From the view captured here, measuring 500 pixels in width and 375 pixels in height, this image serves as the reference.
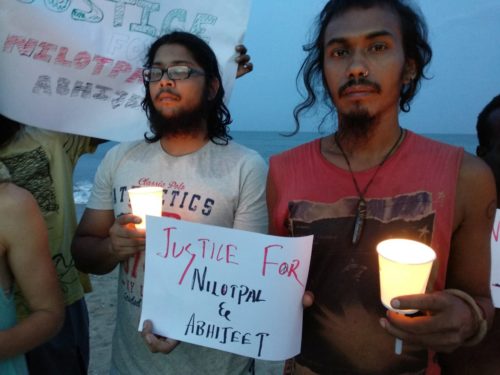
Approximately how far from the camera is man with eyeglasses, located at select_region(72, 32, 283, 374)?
7.45 ft

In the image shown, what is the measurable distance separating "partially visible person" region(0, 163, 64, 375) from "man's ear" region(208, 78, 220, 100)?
1284 millimetres

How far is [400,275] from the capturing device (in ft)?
4.69

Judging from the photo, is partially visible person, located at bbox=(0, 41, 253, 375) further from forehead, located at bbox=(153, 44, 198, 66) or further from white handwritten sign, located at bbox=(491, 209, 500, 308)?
white handwritten sign, located at bbox=(491, 209, 500, 308)

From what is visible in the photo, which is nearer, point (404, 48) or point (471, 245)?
point (471, 245)

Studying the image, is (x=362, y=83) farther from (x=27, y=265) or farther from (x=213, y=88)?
(x=27, y=265)

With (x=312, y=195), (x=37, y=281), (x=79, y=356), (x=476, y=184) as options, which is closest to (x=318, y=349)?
(x=312, y=195)

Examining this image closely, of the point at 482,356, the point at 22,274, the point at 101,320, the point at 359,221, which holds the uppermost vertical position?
the point at 359,221

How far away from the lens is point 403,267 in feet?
4.61

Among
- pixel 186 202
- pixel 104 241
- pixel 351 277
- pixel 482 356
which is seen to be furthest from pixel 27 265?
pixel 482 356

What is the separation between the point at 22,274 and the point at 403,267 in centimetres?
164

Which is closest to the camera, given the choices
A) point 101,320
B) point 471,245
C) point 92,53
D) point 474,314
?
point 474,314

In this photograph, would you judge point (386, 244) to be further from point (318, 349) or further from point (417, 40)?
point (417, 40)

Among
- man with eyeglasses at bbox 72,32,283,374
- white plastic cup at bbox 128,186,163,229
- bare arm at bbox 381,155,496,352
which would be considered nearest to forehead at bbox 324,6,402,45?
bare arm at bbox 381,155,496,352

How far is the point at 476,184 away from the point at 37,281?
1.99m
